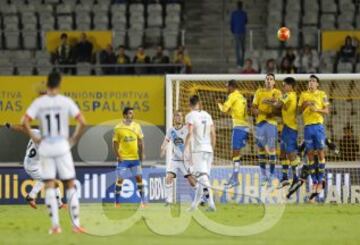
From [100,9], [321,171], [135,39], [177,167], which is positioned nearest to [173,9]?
[135,39]

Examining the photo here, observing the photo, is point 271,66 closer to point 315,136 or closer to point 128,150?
point 315,136

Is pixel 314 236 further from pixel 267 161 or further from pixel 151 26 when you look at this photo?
pixel 151 26

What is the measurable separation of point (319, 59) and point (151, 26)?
5.11m

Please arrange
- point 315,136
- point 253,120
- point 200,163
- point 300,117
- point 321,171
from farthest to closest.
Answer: point 300,117 → point 253,120 → point 321,171 → point 315,136 → point 200,163

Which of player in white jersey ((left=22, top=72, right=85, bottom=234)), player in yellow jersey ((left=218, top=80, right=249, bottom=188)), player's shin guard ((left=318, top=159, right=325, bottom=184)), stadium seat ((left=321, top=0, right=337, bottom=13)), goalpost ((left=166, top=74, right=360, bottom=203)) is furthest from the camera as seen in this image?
stadium seat ((left=321, top=0, right=337, bottom=13))

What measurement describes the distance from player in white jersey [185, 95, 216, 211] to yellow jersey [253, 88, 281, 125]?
233 cm

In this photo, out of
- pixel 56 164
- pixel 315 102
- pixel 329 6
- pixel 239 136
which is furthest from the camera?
pixel 329 6

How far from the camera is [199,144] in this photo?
782 inches

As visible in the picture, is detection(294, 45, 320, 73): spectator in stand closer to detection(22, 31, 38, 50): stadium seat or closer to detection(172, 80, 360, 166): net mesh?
detection(172, 80, 360, 166): net mesh

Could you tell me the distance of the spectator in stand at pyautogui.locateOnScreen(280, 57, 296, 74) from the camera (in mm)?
28016

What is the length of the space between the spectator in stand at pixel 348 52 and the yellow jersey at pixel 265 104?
23.6 ft

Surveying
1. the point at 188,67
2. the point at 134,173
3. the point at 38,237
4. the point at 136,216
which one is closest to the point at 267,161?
the point at 134,173

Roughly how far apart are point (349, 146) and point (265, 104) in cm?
294

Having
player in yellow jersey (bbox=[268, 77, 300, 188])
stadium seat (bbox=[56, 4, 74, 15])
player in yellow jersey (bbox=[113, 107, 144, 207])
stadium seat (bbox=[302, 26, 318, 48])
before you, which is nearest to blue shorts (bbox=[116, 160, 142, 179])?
player in yellow jersey (bbox=[113, 107, 144, 207])
